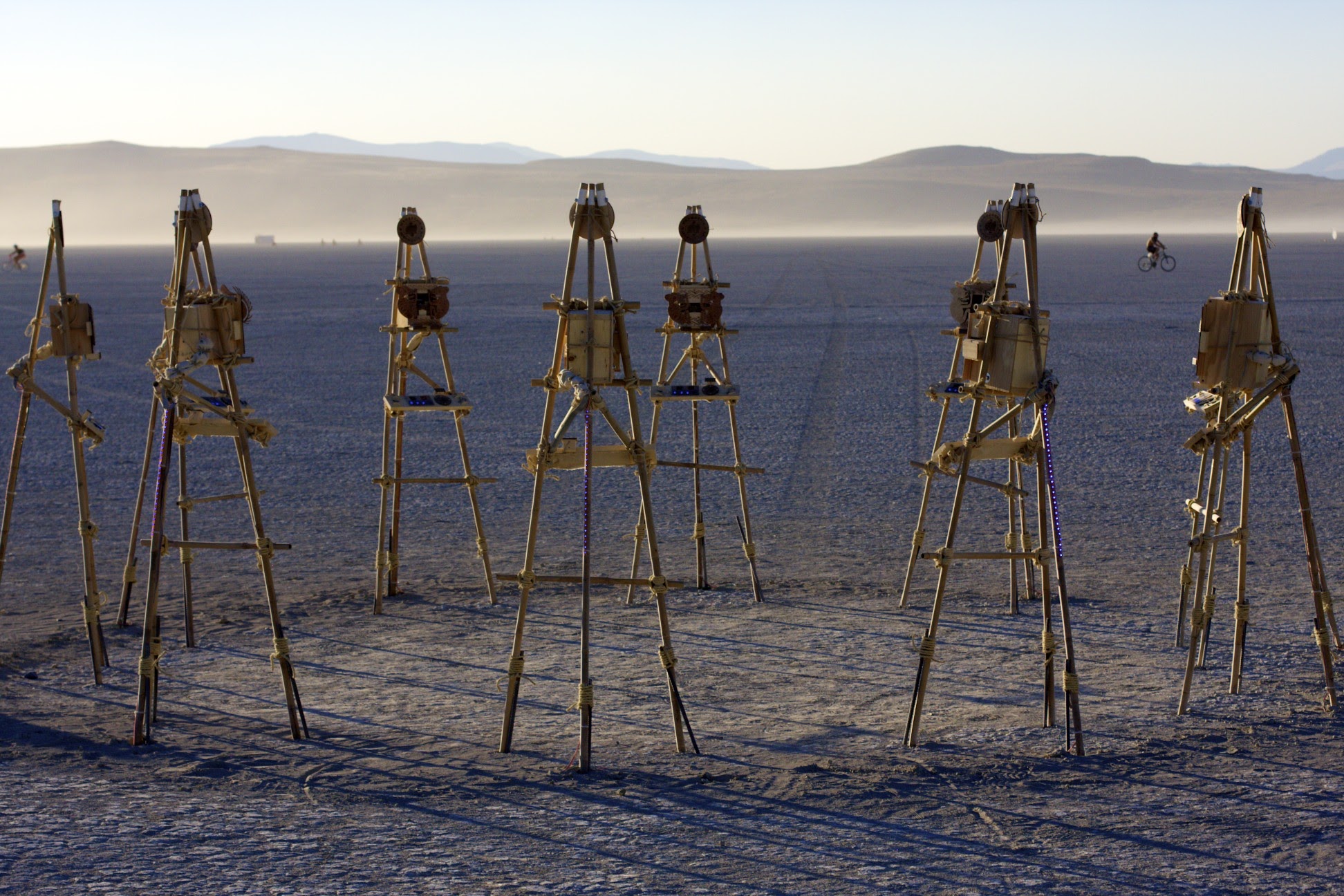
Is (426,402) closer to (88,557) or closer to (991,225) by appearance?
(88,557)

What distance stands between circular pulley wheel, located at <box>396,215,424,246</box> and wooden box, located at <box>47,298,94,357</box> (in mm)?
2064

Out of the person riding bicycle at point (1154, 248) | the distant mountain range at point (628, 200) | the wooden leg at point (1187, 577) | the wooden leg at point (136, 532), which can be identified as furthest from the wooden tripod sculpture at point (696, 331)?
the distant mountain range at point (628, 200)

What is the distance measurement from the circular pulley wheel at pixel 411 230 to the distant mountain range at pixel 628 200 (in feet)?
452

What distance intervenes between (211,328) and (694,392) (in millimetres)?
2848

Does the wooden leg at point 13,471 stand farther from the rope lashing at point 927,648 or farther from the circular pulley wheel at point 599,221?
the rope lashing at point 927,648

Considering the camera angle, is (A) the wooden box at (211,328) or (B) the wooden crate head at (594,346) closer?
(B) the wooden crate head at (594,346)

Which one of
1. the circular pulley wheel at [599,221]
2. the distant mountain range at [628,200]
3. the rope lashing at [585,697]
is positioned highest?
the distant mountain range at [628,200]

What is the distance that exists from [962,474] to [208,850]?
152 inches

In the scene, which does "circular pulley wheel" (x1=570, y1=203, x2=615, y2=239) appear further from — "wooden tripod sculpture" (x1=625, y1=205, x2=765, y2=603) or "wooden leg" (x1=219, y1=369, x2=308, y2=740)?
"wooden leg" (x1=219, y1=369, x2=308, y2=740)

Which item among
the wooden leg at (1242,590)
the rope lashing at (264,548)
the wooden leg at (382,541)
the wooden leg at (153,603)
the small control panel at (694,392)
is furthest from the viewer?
the wooden leg at (382,541)

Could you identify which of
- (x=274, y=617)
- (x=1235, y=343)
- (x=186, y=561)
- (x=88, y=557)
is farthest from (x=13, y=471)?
(x=1235, y=343)

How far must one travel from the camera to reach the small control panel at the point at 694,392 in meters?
7.94

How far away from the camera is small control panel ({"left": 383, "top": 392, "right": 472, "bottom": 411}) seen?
873 centimetres

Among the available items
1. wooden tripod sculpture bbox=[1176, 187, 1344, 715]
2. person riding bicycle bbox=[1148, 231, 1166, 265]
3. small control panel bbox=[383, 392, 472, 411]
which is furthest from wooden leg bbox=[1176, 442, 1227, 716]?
person riding bicycle bbox=[1148, 231, 1166, 265]
